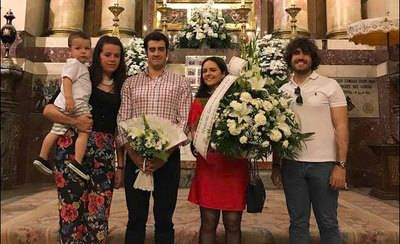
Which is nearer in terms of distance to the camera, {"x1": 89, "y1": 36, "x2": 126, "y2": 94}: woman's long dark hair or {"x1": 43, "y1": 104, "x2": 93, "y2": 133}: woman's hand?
{"x1": 43, "y1": 104, "x2": 93, "y2": 133}: woman's hand

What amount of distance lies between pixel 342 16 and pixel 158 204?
7.87 metres

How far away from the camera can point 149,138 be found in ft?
8.57

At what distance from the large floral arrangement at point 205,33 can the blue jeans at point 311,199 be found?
5.38 meters

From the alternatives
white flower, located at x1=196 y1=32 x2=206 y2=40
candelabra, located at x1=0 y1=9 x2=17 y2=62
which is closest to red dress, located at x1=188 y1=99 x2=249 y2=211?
candelabra, located at x1=0 y1=9 x2=17 y2=62

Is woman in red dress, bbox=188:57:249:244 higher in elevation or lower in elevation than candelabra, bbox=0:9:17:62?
lower

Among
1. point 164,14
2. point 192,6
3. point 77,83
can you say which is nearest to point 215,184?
point 77,83

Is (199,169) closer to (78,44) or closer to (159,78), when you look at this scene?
(159,78)

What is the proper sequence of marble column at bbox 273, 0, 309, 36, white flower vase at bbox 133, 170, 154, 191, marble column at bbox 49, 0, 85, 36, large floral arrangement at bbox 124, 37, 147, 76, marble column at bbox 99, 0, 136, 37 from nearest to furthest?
white flower vase at bbox 133, 170, 154, 191, large floral arrangement at bbox 124, 37, 147, 76, marble column at bbox 49, 0, 85, 36, marble column at bbox 273, 0, 309, 36, marble column at bbox 99, 0, 136, 37

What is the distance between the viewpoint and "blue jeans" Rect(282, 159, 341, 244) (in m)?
2.74

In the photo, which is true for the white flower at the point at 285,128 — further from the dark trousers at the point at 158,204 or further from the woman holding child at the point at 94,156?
the woman holding child at the point at 94,156

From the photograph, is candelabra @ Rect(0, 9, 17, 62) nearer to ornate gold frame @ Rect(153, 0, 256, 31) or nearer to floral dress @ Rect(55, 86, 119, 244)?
ornate gold frame @ Rect(153, 0, 256, 31)

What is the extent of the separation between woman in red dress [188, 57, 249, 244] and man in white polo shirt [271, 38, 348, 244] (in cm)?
36

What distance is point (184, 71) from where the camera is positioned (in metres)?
7.67

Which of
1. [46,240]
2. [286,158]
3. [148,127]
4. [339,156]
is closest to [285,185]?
[286,158]
